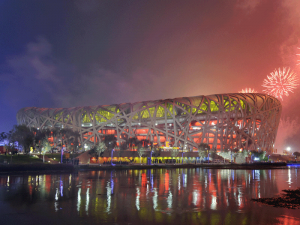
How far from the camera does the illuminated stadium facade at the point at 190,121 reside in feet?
268

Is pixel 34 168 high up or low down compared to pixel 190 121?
down

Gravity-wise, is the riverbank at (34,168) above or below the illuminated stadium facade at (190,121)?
below

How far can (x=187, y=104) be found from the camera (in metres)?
83.6

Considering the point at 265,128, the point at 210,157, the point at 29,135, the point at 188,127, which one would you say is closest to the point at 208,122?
the point at 188,127

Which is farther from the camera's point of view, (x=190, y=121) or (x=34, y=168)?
(x=190, y=121)

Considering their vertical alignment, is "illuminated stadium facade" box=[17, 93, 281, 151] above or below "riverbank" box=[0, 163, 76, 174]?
above

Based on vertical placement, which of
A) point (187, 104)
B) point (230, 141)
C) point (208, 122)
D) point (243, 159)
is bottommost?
point (243, 159)

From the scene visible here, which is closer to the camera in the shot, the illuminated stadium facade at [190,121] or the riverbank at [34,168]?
the riverbank at [34,168]

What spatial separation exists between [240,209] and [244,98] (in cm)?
7905

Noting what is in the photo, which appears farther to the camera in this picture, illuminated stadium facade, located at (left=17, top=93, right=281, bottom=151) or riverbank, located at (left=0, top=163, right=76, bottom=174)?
illuminated stadium facade, located at (left=17, top=93, right=281, bottom=151)

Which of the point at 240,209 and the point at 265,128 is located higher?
the point at 265,128

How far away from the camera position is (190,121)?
269 feet

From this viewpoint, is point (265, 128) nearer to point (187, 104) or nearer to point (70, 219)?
point (187, 104)

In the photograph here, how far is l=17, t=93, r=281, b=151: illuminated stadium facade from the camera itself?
81625 mm
